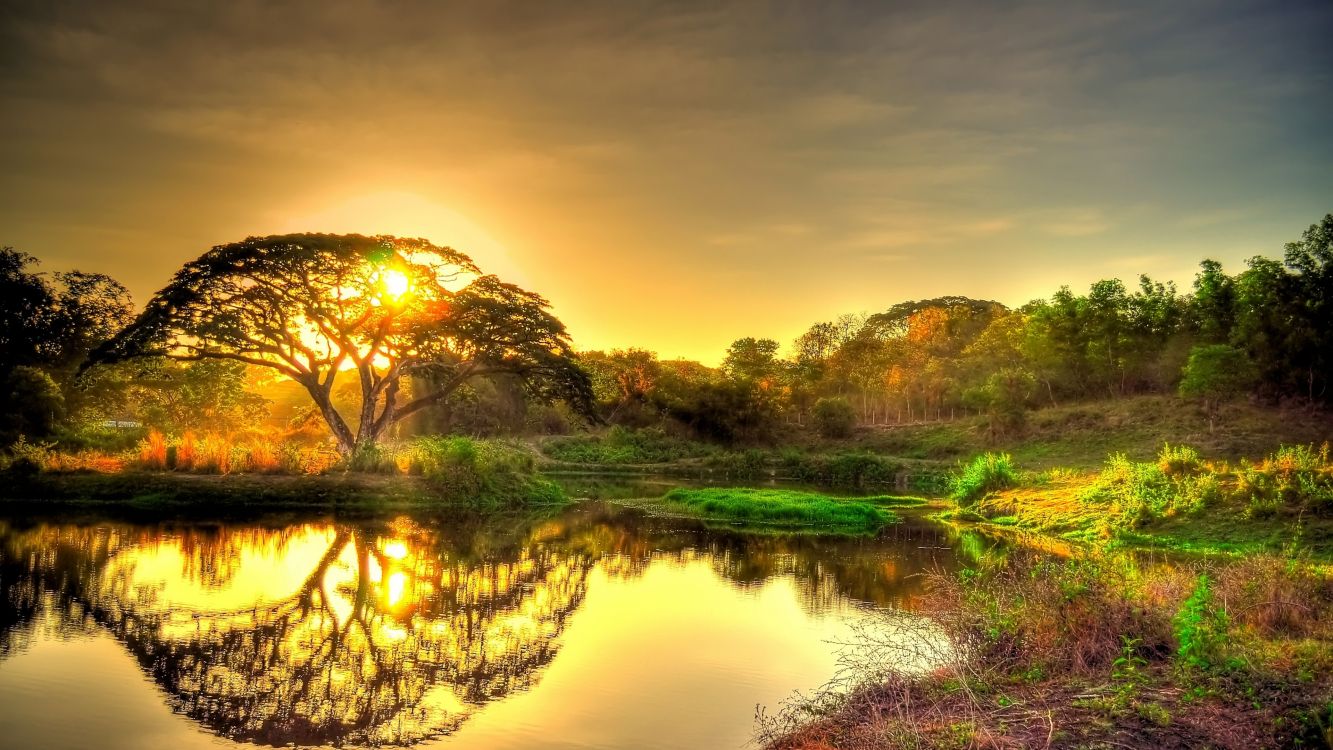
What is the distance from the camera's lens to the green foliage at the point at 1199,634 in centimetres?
910

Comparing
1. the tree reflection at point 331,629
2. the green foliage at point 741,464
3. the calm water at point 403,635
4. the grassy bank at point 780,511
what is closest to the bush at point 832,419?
the green foliage at point 741,464

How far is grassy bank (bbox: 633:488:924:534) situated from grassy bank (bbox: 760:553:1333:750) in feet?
58.0

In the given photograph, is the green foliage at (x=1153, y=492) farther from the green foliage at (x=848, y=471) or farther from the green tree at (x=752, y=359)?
the green tree at (x=752, y=359)

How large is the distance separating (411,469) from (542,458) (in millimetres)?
29233

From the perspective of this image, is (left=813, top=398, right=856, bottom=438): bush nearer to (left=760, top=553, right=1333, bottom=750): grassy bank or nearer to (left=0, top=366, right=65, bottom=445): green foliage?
(left=0, top=366, right=65, bottom=445): green foliage

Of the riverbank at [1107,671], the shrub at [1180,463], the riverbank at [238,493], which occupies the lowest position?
the riverbank at [1107,671]

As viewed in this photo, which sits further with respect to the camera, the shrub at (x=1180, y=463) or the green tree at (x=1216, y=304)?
the green tree at (x=1216, y=304)

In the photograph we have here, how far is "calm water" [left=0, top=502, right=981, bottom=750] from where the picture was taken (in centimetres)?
977

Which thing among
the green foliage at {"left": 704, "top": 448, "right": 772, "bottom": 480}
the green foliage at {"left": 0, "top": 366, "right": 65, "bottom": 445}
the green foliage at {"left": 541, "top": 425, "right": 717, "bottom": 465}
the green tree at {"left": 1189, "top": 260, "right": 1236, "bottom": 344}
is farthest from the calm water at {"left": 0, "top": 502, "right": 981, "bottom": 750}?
the green tree at {"left": 1189, "top": 260, "right": 1236, "bottom": 344}

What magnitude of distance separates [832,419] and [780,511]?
4576 centimetres

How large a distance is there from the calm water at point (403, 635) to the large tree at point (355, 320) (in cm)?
1275

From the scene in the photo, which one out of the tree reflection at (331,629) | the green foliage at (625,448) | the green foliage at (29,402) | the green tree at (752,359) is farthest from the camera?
the green tree at (752,359)

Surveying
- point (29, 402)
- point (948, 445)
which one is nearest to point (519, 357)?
point (29, 402)

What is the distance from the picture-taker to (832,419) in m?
77.9
